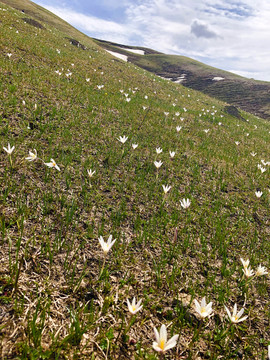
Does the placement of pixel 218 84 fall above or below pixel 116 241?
above

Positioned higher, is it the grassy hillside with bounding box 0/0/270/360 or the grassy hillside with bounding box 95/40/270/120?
the grassy hillside with bounding box 95/40/270/120

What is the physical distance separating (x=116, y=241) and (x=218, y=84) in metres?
70.3

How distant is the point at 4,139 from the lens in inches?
184

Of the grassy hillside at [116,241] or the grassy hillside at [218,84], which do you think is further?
the grassy hillside at [218,84]

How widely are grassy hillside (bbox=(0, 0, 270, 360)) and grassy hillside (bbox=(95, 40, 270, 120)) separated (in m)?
41.5

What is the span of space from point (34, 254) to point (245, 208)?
199 inches

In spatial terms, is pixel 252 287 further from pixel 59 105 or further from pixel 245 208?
pixel 59 105

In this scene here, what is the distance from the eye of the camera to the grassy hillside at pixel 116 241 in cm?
227

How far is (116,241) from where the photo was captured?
11.5 ft

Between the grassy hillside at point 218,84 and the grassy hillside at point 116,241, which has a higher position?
the grassy hillside at point 218,84

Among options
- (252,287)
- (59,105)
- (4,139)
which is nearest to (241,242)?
(252,287)

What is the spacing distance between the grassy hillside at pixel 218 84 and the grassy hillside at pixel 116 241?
41481 millimetres

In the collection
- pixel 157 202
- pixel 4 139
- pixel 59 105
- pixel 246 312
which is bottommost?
pixel 246 312

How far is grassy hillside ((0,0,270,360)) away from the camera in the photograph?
227 centimetres
